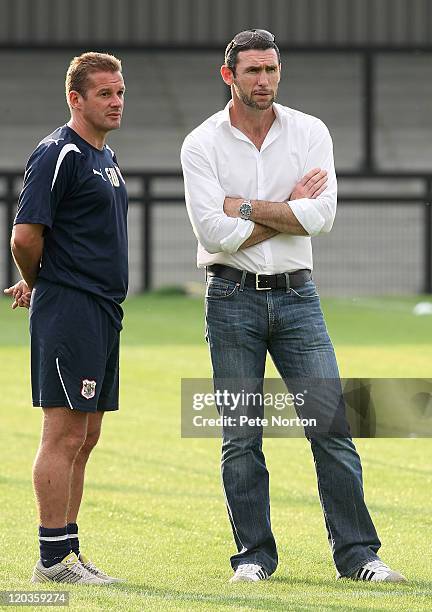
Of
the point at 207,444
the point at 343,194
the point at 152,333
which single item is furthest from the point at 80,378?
the point at 343,194

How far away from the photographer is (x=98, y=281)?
16.1 feet

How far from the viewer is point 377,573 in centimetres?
497

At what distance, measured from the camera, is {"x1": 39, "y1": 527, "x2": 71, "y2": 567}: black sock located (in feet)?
16.0

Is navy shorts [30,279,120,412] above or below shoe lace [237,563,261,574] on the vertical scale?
above

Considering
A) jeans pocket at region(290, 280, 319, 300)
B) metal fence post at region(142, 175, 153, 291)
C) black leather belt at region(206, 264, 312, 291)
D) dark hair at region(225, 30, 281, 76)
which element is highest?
dark hair at region(225, 30, 281, 76)

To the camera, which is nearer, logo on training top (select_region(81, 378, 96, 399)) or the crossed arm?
logo on training top (select_region(81, 378, 96, 399))

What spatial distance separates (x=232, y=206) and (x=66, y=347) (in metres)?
0.80

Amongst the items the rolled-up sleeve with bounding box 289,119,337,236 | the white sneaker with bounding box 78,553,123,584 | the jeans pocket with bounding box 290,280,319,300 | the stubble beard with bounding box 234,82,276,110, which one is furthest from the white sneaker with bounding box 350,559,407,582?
the stubble beard with bounding box 234,82,276,110

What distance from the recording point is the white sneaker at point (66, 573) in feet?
16.0

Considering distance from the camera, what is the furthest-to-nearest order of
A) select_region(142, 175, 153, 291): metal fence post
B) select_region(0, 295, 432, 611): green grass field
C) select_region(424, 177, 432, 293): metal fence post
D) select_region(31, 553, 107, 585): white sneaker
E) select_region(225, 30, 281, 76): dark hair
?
select_region(142, 175, 153, 291): metal fence post < select_region(424, 177, 432, 293): metal fence post < select_region(225, 30, 281, 76): dark hair < select_region(31, 553, 107, 585): white sneaker < select_region(0, 295, 432, 611): green grass field

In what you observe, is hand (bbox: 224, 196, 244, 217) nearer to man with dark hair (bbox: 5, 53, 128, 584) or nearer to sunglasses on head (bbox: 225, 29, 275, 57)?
man with dark hair (bbox: 5, 53, 128, 584)

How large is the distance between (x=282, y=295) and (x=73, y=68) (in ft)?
3.64

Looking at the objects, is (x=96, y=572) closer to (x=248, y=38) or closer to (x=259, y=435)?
(x=259, y=435)

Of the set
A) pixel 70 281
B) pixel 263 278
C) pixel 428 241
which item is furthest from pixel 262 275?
pixel 428 241
